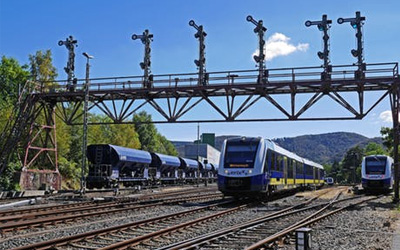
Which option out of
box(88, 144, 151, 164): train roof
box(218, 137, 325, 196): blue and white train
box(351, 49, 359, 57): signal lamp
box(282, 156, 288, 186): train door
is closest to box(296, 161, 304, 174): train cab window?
box(282, 156, 288, 186): train door

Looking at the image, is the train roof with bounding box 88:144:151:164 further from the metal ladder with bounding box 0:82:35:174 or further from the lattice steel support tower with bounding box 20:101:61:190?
the metal ladder with bounding box 0:82:35:174

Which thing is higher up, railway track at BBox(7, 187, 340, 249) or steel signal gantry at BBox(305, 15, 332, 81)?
steel signal gantry at BBox(305, 15, 332, 81)

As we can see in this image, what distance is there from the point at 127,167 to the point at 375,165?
1915cm

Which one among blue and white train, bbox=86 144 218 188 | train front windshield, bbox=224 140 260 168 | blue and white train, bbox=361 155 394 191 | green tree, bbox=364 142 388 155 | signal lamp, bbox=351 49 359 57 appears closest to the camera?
train front windshield, bbox=224 140 260 168

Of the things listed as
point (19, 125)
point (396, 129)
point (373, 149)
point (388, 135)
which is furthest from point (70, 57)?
point (373, 149)

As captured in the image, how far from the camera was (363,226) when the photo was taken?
12336 millimetres

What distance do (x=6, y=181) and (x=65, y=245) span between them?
75.4 feet

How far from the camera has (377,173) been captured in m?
29.8

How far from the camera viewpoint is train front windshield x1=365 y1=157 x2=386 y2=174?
97.6 ft

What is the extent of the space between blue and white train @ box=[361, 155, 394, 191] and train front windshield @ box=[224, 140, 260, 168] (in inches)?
563

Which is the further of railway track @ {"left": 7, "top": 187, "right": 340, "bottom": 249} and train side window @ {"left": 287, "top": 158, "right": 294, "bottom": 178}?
train side window @ {"left": 287, "top": 158, "right": 294, "bottom": 178}

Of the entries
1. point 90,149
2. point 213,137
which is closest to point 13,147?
point 90,149

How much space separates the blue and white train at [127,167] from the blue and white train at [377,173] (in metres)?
18.0

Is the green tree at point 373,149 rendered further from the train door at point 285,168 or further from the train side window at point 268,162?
the train side window at point 268,162
